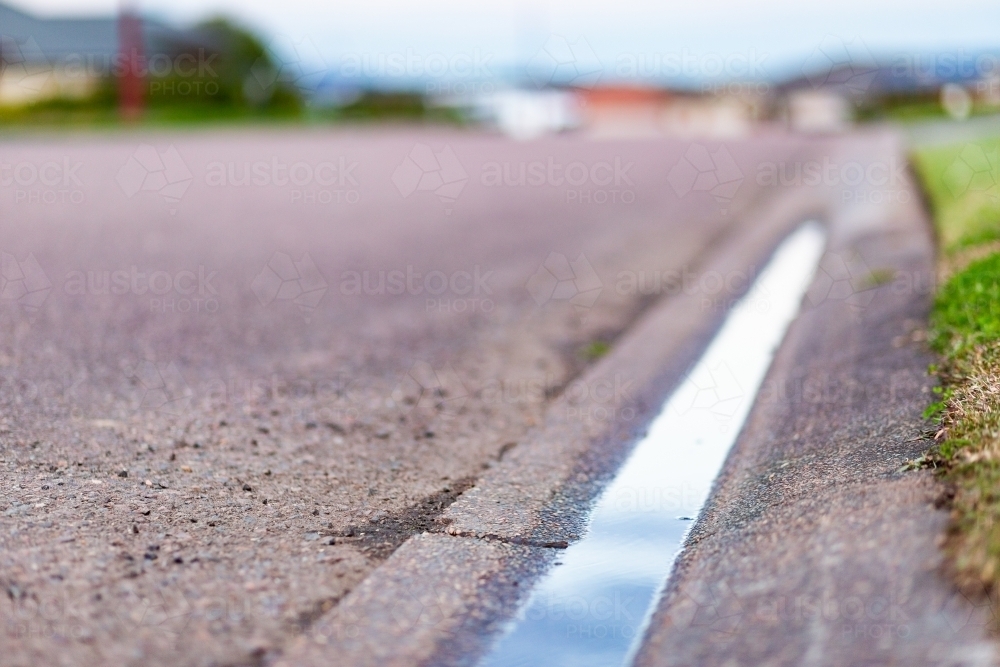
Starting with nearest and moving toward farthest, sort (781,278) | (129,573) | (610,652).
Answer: (610,652) → (129,573) → (781,278)

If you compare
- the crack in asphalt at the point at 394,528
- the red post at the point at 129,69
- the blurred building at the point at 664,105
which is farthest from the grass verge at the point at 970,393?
the blurred building at the point at 664,105

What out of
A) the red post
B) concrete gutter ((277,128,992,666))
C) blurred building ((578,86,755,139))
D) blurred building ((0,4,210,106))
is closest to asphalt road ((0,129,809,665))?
concrete gutter ((277,128,992,666))

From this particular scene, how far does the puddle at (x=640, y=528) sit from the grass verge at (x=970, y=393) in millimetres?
853

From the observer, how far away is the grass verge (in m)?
2.68

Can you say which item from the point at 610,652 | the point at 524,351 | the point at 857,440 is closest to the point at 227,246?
the point at 524,351

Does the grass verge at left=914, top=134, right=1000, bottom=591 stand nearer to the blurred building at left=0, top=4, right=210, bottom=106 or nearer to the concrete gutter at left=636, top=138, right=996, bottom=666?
the concrete gutter at left=636, top=138, right=996, bottom=666

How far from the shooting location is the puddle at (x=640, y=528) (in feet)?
9.53

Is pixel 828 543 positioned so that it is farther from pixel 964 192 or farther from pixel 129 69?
pixel 129 69

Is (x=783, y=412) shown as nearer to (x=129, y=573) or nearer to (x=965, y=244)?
(x=129, y=573)

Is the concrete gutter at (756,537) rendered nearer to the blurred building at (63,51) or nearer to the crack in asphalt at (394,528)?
the crack in asphalt at (394,528)

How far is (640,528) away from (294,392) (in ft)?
6.65

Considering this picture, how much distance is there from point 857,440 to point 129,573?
255 cm

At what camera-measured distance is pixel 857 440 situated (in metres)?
4.05

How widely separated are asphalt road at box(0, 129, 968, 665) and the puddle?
0.12 meters
